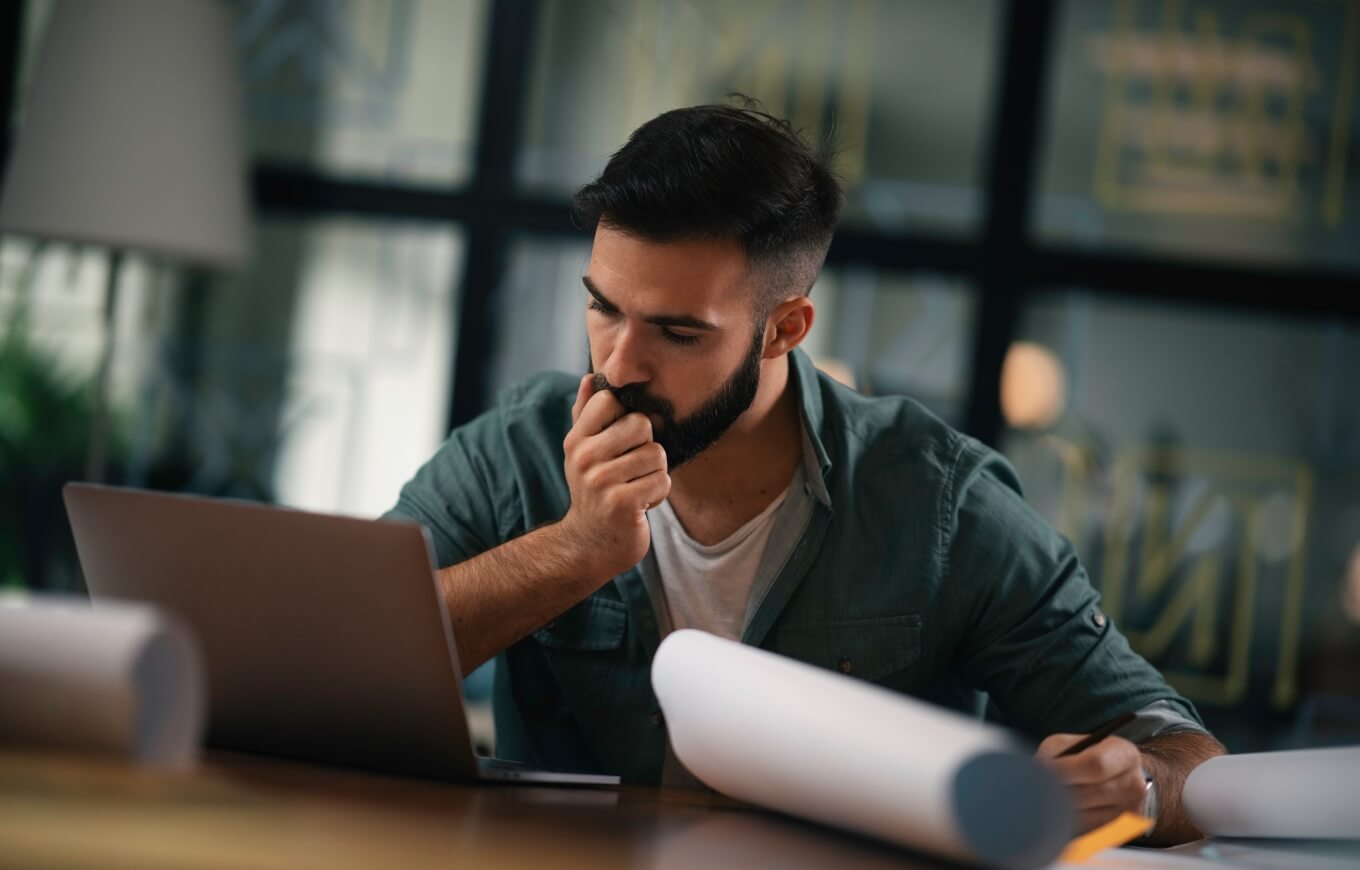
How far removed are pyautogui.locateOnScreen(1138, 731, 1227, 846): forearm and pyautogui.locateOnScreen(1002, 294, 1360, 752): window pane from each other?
6.78 ft

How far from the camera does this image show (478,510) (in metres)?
1.70

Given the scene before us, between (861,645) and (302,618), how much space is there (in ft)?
2.35

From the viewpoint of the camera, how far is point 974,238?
352cm

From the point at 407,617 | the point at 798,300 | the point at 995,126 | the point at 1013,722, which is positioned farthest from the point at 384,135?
the point at 407,617

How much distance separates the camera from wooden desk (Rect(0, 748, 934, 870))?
0.67 m

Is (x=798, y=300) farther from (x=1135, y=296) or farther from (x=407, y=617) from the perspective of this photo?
(x=1135, y=296)

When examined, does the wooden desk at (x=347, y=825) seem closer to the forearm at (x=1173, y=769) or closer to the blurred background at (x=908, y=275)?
the forearm at (x=1173, y=769)

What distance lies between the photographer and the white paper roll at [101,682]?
A: 2.62 feet

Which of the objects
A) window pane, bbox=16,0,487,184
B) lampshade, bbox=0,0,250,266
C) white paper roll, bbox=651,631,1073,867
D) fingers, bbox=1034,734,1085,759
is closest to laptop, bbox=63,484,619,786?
white paper roll, bbox=651,631,1073,867

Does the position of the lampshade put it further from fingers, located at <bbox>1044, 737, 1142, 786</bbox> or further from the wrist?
fingers, located at <bbox>1044, 737, 1142, 786</bbox>

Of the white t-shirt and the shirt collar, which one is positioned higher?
the shirt collar

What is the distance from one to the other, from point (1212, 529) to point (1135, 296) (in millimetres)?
586

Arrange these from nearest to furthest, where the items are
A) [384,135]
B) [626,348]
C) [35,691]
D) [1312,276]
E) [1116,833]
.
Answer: [35,691]
[1116,833]
[626,348]
[1312,276]
[384,135]

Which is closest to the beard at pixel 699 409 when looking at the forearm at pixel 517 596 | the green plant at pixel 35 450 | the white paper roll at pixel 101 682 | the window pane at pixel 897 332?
the forearm at pixel 517 596
